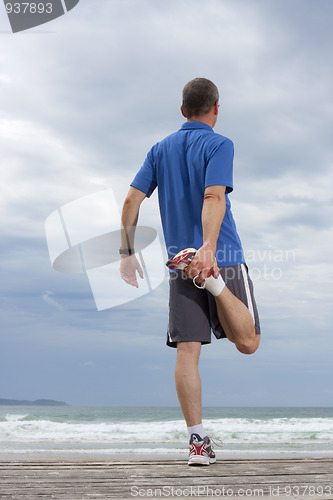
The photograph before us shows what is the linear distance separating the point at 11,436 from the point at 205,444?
45.9 ft

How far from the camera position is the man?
95.8 inches

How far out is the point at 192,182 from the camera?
2.68m

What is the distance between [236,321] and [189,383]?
0.40 m

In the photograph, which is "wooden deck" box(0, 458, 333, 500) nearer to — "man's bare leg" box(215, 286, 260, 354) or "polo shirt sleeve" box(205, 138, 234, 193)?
"man's bare leg" box(215, 286, 260, 354)

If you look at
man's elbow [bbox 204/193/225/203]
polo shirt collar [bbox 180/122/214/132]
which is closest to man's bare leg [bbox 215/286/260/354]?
man's elbow [bbox 204/193/225/203]

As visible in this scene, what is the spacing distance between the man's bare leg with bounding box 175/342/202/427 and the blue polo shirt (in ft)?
1.70

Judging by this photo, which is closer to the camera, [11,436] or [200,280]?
[200,280]

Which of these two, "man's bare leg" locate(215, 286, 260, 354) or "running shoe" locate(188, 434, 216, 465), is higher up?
"man's bare leg" locate(215, 286, 260, 354)

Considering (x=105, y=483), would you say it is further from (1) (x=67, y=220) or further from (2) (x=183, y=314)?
(1) (x=67, y=220)

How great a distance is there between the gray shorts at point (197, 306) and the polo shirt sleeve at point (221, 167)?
1.53 ft

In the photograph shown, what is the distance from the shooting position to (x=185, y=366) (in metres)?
2.48

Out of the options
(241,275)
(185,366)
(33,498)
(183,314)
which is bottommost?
(33,498)

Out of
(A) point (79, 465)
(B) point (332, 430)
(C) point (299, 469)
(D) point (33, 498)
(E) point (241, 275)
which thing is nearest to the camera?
(D) point (33, 498)

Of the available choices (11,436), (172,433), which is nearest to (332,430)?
(172,433)
